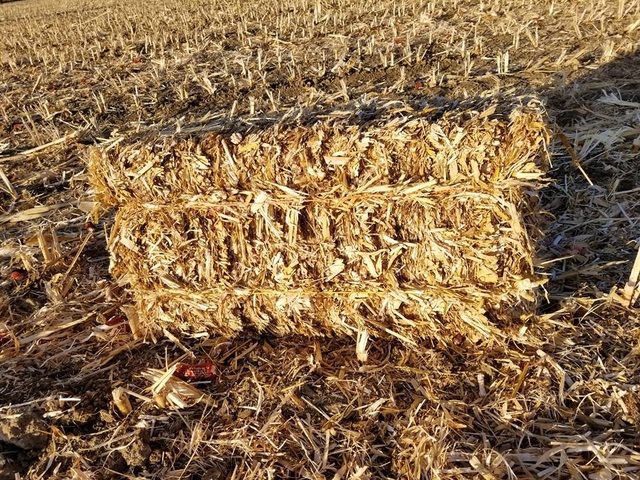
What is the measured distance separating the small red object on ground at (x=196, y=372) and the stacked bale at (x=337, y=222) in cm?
35

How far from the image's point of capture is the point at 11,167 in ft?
20.3

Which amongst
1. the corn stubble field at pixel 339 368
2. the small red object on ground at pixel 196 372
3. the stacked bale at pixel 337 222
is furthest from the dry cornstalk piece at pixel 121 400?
the stacked bale at pixel 337 222

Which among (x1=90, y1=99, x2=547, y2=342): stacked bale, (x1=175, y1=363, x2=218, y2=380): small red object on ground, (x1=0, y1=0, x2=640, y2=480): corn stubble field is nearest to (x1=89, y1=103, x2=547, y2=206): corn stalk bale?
(x1=90, y1=99, x2=547, y2=342): stacked bale

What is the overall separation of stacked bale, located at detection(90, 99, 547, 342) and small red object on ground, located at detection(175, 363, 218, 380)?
1.15 ft

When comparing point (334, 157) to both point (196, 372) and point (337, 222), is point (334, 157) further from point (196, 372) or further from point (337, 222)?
point (196, 372)

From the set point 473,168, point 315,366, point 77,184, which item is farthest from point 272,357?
point 77,184

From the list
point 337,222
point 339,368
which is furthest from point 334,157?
point 339,368

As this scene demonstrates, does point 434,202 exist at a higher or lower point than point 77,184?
higher

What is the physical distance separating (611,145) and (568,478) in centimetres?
366

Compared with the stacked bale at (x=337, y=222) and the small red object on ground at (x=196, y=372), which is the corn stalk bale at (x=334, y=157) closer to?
the stacked bale at (x=337, y=222)

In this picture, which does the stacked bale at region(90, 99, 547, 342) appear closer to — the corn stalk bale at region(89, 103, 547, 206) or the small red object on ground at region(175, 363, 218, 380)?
the corn stalk bale at region(89, 103, 547, 206)

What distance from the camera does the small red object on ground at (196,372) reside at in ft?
10.4

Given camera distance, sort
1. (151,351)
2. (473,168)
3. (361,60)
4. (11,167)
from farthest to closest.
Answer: (361,60), (11,167), (151,351), (473,168)

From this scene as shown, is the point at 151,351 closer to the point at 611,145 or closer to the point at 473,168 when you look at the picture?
the point at 473,168
